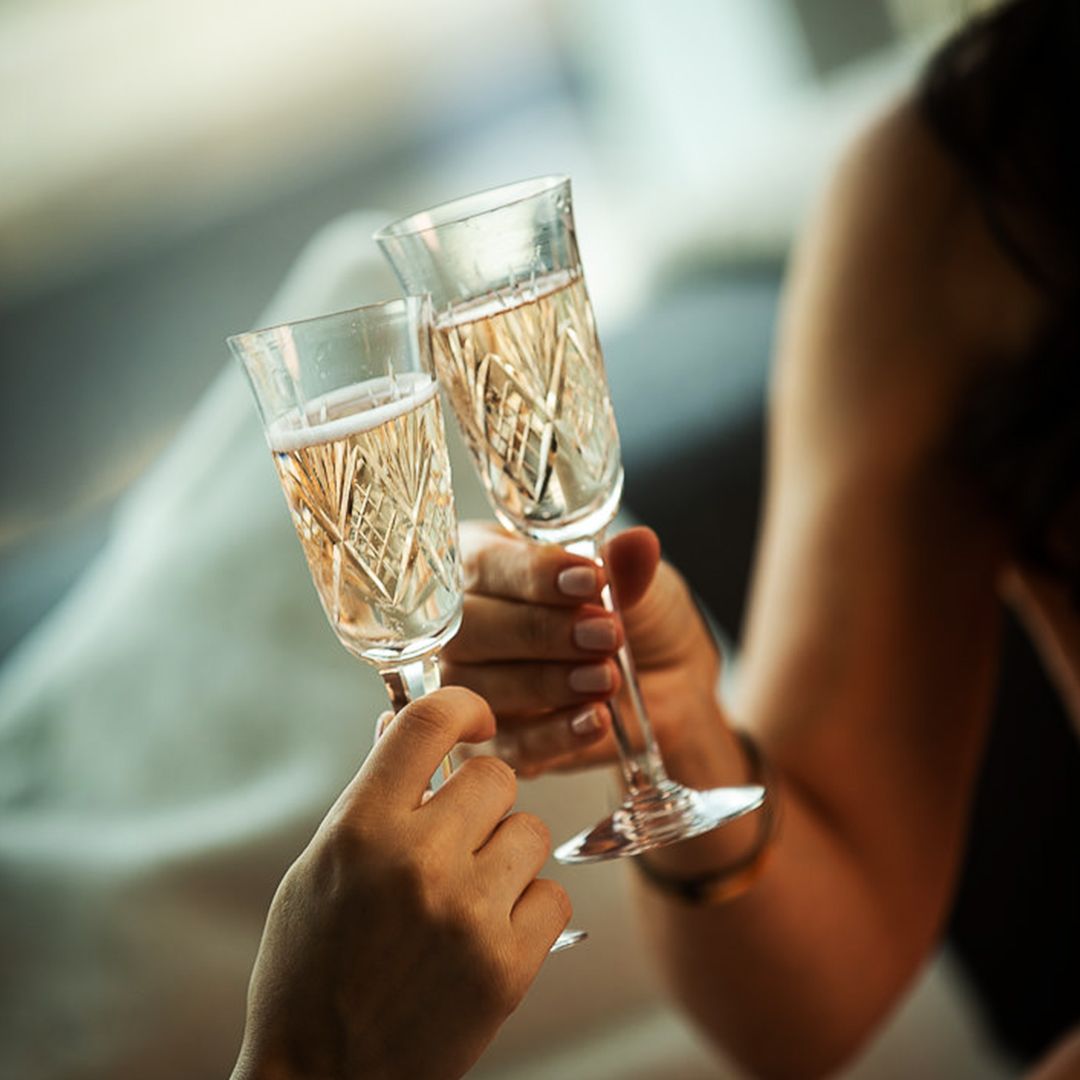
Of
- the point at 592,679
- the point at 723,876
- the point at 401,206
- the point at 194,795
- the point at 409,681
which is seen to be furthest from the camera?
the point at 401,206

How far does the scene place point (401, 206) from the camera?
3.85 m

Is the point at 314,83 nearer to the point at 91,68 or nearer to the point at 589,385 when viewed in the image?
the point at 91,68

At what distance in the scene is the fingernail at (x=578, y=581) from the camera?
681 mm

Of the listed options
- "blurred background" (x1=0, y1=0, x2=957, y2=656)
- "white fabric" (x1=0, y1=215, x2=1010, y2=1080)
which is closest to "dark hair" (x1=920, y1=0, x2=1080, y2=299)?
"blurred background" (x1=0, y1=0, x2=957, y2=656)

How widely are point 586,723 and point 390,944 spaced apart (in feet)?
0.79

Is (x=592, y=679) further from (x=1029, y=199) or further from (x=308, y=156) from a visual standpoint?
(x=308, y=156)

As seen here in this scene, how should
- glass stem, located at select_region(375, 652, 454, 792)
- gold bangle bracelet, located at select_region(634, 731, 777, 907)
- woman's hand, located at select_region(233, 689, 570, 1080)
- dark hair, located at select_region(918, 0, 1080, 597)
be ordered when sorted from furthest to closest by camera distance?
Result: dark hair, located at select_region(918, 0, 1080, 597), gold bangle bracelet, located at select_region(634, 731, 777, 907), glass stem, located at select_region(375, 652, 454, 792), woman's hand, located at select_region(233, 689, 570, 1080)

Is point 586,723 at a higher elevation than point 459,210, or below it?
below

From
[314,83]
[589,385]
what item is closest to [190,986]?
[589,385]

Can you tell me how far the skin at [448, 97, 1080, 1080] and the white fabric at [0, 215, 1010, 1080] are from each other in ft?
0.48

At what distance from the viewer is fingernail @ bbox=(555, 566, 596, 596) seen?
681 millimetres

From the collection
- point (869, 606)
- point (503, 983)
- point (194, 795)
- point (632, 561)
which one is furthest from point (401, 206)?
point (503, 983)

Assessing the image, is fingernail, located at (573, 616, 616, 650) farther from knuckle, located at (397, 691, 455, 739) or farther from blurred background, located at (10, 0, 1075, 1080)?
blurred background, located at (10, 0, 1075, 1080)

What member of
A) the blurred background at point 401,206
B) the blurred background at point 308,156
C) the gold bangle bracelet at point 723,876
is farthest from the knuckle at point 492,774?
the blurred background at point 308,156
